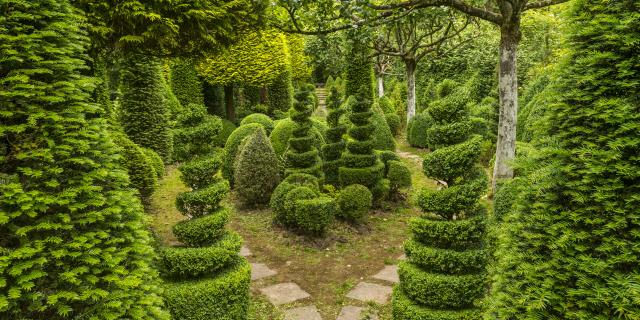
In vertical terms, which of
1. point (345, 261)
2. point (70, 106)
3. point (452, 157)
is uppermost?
point (70, 106)

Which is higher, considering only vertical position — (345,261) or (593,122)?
(593,122)

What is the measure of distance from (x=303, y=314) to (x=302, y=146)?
18.2 feet

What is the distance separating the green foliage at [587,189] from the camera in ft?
8.93

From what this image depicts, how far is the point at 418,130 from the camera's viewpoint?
19.7 m

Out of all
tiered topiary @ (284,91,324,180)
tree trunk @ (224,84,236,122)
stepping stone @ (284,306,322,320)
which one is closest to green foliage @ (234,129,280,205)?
tiered topiary @ (284,91,324,180)

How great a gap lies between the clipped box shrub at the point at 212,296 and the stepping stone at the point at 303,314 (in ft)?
3.72

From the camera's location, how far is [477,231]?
5.43 meters

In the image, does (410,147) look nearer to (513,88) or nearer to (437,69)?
(437,69)

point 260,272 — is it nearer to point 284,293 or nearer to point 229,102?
point 284,293

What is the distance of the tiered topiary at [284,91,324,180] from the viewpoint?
11.4 meters

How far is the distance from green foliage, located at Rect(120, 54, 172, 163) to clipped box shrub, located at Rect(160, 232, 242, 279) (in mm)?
8910

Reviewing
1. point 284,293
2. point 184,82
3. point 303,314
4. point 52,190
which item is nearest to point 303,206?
point 284,293

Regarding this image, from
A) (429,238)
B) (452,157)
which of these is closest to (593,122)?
(452,157)

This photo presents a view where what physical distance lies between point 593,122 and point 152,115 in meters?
13.3
